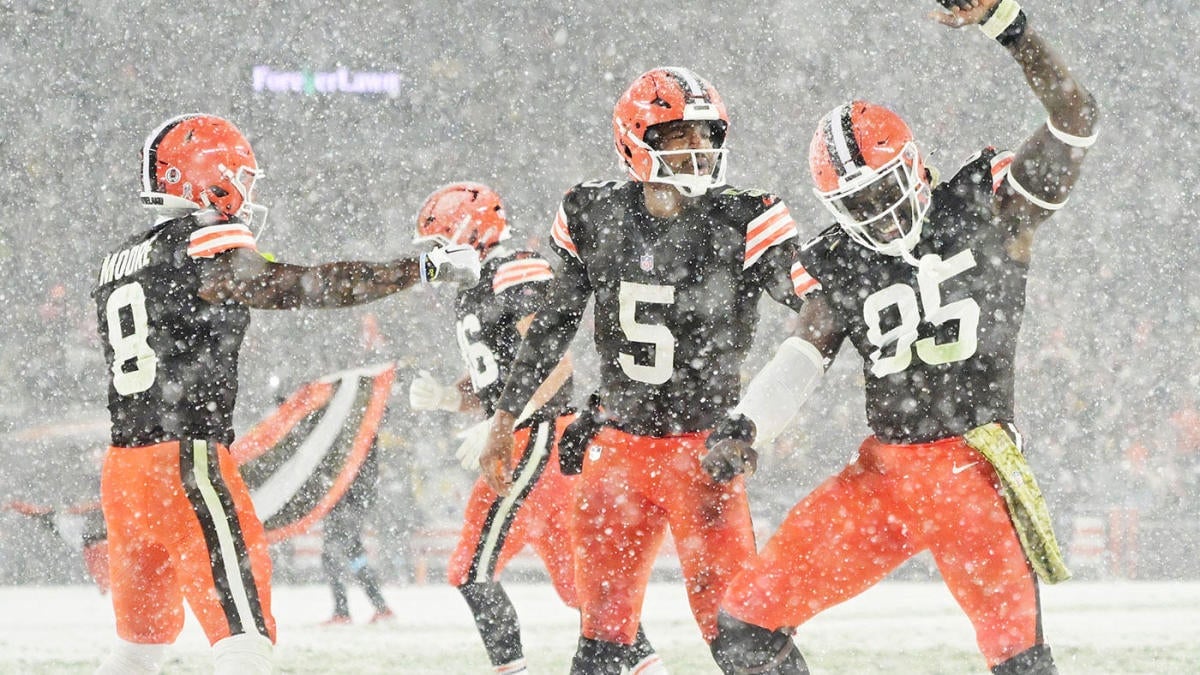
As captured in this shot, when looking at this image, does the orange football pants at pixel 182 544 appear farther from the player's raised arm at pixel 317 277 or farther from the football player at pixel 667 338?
the football player at pixel 667 338

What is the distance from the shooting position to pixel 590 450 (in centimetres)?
329

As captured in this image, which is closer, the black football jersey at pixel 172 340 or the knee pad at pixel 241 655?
the knee pad at pixel 241 655

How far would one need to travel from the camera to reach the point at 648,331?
3.21 metres

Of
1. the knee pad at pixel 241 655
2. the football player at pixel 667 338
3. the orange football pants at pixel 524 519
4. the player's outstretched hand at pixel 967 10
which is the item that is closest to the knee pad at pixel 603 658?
the football player at pixel 667 338

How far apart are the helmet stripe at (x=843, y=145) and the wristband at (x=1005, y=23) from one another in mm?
334

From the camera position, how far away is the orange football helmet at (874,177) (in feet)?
9.12

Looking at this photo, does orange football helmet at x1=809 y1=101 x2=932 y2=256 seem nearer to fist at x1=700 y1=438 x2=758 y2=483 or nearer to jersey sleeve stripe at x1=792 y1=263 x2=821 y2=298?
jersey sleeve stripe at x1=792 y1=263 x2=821 y2=298

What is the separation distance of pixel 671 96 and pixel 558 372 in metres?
1.32

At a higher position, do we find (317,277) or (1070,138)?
(1070,138)

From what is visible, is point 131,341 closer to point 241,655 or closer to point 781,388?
point 241,655

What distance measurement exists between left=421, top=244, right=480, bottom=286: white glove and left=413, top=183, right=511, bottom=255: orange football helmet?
1243 millimetres

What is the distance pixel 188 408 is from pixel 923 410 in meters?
1.55

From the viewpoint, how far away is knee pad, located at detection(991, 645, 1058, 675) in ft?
8.63

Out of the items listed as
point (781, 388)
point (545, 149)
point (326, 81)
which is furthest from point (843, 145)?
point (326, 81)
